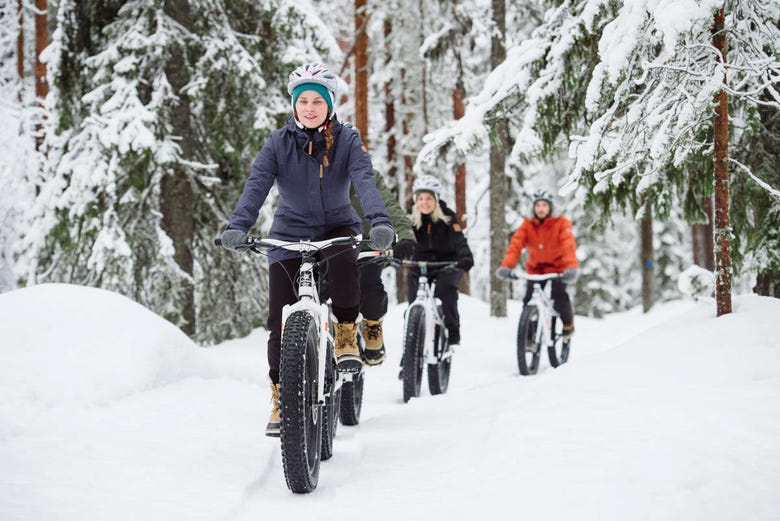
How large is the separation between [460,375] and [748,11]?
612 centimetres

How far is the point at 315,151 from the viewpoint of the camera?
4.45m

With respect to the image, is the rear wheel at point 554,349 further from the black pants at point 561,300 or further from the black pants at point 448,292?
the black pants at point 448,292

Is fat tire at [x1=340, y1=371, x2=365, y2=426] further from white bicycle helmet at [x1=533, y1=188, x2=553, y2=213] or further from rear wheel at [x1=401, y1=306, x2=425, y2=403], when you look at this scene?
white bicycle helmet at [x1=533, y1=188, x2=553, y2=213]

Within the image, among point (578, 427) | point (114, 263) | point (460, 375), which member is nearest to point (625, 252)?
point (460, 375)

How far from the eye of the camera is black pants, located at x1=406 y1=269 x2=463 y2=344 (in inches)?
314

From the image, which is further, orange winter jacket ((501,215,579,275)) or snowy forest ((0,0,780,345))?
orange winter jacket ((501,215,579,275))

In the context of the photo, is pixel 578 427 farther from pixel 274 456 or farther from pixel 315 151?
pixel 315 151

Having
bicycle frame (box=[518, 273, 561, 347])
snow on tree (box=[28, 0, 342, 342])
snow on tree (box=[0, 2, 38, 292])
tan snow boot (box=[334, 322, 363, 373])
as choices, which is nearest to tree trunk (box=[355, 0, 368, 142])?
snow on tree (box=[28, 0, 342, 342])

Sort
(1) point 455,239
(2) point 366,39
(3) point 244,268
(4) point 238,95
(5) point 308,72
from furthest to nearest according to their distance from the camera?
(2) point 366,39 → (3) point 244,268 → (4) point 238,95 → (1) point 455,239 → (5) point 308,72

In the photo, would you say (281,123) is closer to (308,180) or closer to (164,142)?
(164,142)

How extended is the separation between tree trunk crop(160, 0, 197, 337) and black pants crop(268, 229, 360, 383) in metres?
5.84

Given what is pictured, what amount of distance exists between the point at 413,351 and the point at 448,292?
112 centimetres

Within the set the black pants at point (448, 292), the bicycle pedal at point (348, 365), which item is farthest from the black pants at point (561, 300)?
the bicycle pedal at point (348, 365)

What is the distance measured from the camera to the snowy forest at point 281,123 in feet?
18.2
